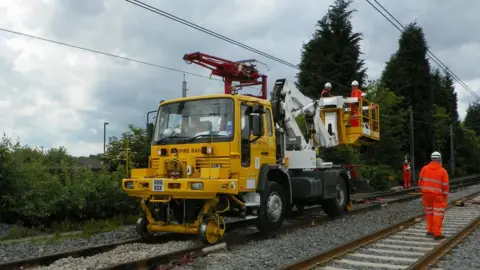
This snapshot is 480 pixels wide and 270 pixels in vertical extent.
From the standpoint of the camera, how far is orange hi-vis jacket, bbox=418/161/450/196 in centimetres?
Result: 935

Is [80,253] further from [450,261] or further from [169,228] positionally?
[450,261]

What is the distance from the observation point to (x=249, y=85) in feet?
40.4

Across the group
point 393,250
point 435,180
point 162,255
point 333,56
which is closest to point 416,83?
point 333,56

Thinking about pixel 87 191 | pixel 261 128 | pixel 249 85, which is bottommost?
pixel 87 191

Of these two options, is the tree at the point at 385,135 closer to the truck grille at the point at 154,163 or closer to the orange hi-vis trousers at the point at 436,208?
the orange hi-vis trousers at the point at 436,208

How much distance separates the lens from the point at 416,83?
4903 cm

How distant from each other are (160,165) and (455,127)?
58.6 m

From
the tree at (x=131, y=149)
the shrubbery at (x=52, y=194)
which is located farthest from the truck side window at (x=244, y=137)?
the tree at (x=131, y=149)

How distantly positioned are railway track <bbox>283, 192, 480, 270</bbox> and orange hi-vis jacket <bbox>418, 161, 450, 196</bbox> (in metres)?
0.91

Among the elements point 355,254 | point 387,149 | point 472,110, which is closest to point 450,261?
point 355,254

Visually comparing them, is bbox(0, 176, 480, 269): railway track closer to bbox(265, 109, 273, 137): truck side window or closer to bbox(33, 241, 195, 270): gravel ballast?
bbox(33, 241, 195, 270): gravel ballast

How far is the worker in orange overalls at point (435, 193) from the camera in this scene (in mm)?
9281

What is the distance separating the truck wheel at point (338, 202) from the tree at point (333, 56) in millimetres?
20383

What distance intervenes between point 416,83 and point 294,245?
44337 mm
